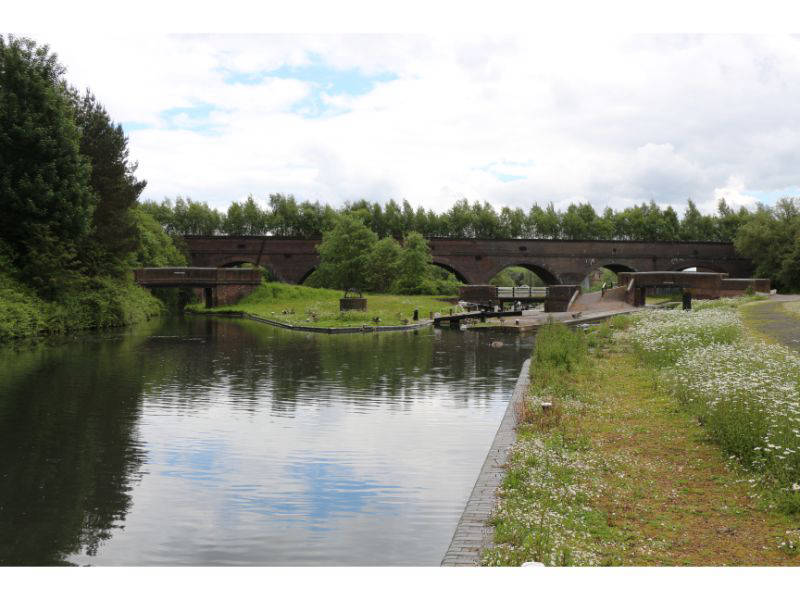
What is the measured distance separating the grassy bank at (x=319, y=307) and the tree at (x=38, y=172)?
467 inches

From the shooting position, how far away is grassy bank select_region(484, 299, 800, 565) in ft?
22.7

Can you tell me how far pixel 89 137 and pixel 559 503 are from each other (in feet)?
134

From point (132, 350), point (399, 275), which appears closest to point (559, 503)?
point (132, 350)

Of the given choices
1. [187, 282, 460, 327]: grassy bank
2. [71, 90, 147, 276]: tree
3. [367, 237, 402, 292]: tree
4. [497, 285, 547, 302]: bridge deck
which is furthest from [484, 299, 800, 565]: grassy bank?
[367, 237, 402, 292]: tree

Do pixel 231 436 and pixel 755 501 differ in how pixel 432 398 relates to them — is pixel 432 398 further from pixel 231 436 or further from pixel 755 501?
pixel 755 501

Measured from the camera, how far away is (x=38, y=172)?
33.4 m

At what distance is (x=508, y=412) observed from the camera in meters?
13.8

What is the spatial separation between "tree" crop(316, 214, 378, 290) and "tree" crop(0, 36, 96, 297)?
101 ft

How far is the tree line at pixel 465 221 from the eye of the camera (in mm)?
89250

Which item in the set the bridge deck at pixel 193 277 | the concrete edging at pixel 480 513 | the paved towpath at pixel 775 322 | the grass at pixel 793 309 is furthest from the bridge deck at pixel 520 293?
the concrete edging at pixel 480 513

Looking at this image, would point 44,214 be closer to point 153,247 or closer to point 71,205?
point 71,205

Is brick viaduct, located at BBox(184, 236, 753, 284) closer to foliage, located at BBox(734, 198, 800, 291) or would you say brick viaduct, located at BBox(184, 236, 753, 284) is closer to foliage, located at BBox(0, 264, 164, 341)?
foliage, located at BBox(734, 198, 800, 291)

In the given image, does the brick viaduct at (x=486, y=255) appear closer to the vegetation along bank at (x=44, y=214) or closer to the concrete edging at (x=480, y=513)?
the vegetation along bank at (x=44, y=214)

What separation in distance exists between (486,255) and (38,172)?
44521 millimetres
